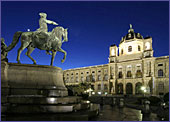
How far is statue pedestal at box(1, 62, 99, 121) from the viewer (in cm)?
686

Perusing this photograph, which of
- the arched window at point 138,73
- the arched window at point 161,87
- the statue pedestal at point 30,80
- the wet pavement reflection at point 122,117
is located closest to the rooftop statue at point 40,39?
the statue pedestal at point 30,80

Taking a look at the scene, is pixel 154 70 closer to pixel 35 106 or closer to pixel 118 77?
pixel 118 77

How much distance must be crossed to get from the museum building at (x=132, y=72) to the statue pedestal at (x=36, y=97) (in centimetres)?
3796

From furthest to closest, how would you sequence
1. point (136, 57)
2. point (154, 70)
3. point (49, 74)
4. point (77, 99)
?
point (136, 57)
point (154, 70)
point (49, 74)
point (77, 99)

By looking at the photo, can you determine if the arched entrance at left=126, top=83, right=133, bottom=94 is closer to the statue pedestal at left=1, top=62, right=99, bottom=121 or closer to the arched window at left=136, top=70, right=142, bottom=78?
the arched window at left=136, top=70, right=142, bottom=78

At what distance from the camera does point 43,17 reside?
11.2m

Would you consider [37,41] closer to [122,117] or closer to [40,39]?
[40,39]

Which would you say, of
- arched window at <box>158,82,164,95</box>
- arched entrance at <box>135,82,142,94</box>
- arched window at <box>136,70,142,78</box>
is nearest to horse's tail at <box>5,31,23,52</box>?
arched entrance at <box>135,82,142,94</box>

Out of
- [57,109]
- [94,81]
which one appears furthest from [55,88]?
[94,81]

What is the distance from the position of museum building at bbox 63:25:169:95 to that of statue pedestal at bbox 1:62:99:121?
3796 centimetres

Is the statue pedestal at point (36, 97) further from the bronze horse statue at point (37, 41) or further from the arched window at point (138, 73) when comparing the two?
the arched window at point (138, 73)

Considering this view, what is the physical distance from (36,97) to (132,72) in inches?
1790

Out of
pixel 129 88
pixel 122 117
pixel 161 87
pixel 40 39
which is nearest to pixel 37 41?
pixel 40 39

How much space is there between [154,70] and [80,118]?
4346 cm
